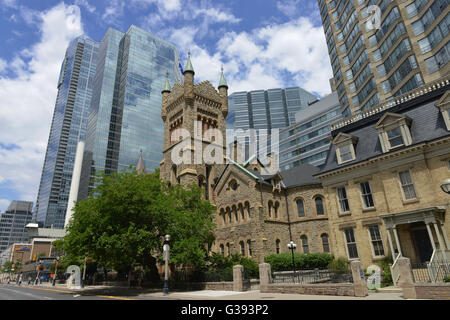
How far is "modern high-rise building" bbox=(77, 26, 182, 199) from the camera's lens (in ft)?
373

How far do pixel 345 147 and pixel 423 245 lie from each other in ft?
31.4

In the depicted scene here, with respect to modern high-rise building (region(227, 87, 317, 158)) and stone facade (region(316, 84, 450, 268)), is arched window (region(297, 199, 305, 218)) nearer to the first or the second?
stone facade (region(316, 84, 450, 268))

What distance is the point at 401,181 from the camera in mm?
20766

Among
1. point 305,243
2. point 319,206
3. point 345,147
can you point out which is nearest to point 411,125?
point 345,147

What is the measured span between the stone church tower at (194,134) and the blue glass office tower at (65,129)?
136 metres

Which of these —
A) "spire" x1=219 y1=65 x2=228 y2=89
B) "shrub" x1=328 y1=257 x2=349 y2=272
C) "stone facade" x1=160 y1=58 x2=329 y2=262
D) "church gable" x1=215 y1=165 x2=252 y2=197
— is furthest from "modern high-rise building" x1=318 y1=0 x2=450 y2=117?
"shrub" x1=328 y1=257 x2=349 y2=272

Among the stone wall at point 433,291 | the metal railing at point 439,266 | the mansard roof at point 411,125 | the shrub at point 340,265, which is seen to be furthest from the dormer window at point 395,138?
the stone wall at point 433,291

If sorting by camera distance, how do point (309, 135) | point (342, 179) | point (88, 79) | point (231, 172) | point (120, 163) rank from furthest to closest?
point (88, 79), point (120, 163), point (309, 135), point (231, 172), point (342, 179)

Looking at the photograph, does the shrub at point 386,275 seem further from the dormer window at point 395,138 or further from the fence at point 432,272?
the dormer window at point 395,138

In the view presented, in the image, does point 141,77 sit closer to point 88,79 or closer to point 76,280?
point 88,79

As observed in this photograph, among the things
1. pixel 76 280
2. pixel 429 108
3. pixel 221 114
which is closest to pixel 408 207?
pixel 429 108

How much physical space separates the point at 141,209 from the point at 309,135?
75324 millimetres

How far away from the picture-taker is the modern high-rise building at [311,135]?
3255 inches

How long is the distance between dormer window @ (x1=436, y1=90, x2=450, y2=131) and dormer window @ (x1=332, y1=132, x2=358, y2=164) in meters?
6.70
